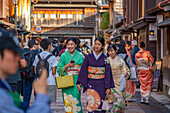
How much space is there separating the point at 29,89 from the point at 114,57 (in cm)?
241

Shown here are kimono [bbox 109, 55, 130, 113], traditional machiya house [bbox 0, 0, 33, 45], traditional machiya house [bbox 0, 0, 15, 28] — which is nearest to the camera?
kimono [bbox 109, 55, 130, 113]

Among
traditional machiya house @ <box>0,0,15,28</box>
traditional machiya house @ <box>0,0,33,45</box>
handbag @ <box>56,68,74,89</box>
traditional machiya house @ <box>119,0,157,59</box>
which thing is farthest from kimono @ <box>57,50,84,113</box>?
traditional machiya house @ <box>0,0,15,28</box>

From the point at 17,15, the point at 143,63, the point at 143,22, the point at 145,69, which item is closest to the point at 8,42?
the point at 143,63

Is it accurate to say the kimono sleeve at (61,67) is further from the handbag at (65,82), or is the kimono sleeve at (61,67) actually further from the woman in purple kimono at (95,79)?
the woman in purple kimono at (95,79)

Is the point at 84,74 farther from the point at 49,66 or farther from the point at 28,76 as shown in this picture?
the point at 28,76

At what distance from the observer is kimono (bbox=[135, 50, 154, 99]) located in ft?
35.1

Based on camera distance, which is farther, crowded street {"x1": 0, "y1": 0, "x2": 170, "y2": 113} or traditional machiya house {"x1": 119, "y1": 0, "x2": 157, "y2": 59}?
traditional machiya house {"x1": 119, "y1": 0, "x2": 157, "y2": 59}

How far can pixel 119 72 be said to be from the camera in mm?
8000

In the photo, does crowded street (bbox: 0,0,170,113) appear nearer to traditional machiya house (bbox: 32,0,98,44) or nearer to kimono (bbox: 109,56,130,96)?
kimono (bbox: 109,56,130,96)

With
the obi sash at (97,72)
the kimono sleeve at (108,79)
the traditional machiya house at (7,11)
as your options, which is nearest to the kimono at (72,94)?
the obi sash at (97,72)

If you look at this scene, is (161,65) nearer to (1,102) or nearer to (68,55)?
(68,55)

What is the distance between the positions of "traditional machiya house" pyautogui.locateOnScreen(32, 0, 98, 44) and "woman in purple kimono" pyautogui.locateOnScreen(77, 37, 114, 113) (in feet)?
115

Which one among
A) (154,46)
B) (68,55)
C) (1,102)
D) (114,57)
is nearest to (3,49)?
(1,102)

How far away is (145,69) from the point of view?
1085cm
